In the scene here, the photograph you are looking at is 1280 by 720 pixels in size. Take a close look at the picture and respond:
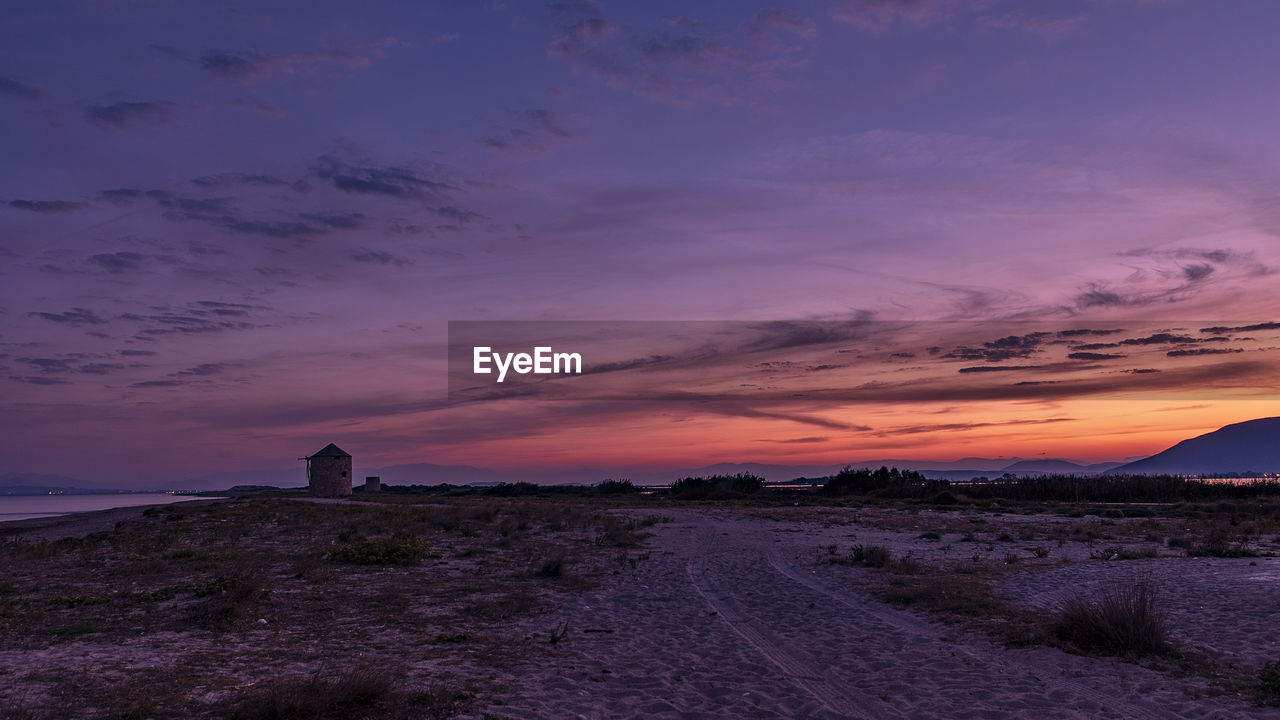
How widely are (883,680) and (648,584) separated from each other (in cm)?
821

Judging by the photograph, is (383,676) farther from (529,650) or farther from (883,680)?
(883,680)

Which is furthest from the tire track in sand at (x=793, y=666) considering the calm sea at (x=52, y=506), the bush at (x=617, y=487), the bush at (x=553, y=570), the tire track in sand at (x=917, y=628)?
the bush at (x=617, y=487)

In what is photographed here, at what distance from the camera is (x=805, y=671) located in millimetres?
9102

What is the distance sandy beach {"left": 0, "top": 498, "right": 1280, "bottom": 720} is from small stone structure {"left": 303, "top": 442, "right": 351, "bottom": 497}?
43803 millimetres

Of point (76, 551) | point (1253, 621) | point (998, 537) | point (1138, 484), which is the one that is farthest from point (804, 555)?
point (1138, 484)

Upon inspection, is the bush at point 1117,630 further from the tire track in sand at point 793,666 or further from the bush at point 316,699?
the bush at point 316,699

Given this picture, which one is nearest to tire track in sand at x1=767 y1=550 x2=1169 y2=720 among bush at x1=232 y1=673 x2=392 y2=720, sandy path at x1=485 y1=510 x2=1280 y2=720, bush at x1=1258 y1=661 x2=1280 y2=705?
sandy path at x1=485 y1=510 x2=1280 y2=720

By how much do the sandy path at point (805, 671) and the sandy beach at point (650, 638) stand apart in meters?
0.04

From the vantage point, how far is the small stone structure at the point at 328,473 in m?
63.6

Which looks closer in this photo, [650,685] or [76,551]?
[650,685]

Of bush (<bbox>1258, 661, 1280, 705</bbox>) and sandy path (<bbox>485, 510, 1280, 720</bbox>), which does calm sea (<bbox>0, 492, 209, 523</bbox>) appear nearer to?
sandy path (<bbox>485, 510, 1280, 720</bbox>)

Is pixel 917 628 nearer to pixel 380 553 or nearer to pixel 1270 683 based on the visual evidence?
pixel 1270 683

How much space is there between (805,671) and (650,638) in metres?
2.76

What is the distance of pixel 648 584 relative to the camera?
1638 cm
